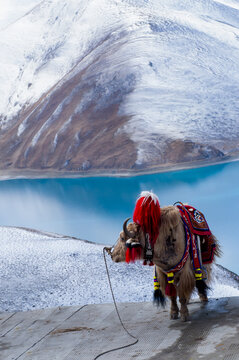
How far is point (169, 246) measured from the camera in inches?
105

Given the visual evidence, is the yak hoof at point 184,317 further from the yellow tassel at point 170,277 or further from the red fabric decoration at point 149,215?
the red fabric decoration at point 149,215

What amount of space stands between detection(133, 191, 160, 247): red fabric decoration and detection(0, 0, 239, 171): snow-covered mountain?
10.4 m

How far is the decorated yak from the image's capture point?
8.52ft

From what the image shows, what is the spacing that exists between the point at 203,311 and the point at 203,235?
0.44 meters

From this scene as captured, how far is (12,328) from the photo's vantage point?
3.17 metres

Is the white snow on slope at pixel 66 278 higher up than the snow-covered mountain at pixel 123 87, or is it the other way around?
the snow-covered mountain at pixel 123 87

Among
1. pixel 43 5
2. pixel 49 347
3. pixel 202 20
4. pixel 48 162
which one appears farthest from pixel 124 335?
pixel 43 5

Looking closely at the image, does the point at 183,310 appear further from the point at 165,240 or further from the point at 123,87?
the point at 123,87

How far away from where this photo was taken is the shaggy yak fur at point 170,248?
2.63m

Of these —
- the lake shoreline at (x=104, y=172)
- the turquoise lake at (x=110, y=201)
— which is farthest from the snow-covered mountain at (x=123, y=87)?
the turquoise lake at (x=110, y=201)

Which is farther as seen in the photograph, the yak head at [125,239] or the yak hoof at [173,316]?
the yak hoof at [173,316]

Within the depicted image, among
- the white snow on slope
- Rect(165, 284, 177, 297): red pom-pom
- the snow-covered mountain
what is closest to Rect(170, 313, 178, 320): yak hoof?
Rect(165, 284, 177, 297): red pom-pom

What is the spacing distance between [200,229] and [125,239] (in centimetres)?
49

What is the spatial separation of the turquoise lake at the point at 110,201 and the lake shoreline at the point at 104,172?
0.94 feet
